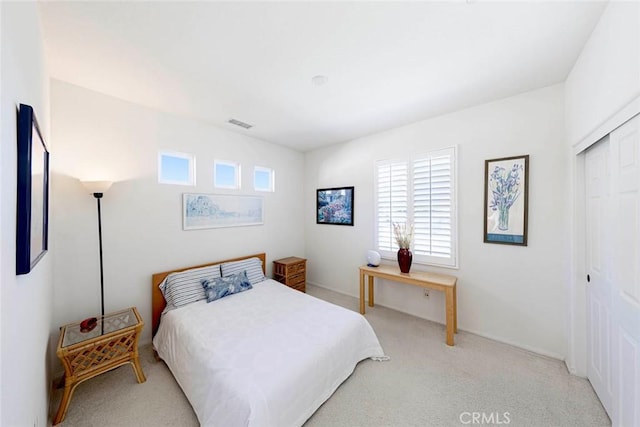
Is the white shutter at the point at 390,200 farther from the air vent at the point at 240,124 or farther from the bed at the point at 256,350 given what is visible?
the air vent at the point at 240,124

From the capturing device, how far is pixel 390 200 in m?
3.46

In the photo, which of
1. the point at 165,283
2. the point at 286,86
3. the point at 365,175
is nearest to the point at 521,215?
the point at 365,175

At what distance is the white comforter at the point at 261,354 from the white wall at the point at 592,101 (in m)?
1.80

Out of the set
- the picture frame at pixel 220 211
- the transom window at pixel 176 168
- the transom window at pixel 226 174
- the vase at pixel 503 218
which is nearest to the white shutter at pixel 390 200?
the vase at pixel 503 218

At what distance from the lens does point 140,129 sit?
266cm

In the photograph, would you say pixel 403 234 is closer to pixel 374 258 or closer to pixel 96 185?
pixel 374 258

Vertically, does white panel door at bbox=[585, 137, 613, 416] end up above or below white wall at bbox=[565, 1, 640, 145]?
below

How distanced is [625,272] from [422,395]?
1581 millimetres

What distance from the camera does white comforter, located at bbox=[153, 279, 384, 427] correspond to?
57.9 inches

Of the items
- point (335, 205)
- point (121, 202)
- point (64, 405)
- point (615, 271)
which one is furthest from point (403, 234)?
point (64, 405)

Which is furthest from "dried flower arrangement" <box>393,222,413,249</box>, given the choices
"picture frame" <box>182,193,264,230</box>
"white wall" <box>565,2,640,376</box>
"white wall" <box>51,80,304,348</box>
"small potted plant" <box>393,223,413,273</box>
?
"white wall" <box>51,80,304,348</box>

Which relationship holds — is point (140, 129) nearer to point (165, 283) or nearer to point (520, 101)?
Result: point (165, 283)

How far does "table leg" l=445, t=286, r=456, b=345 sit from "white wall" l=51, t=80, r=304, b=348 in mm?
2948

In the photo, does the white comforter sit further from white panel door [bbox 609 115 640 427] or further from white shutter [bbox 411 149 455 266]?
white panel door [bbox 609 115 640 427]
